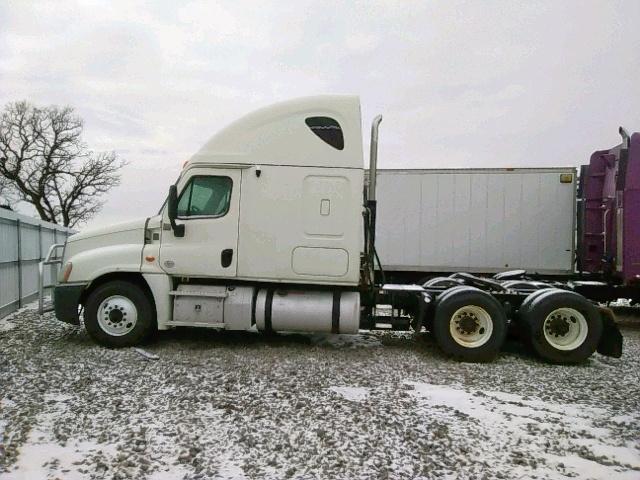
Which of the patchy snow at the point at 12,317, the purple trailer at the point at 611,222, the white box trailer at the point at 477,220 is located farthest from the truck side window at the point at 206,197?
the purple trailer at the point at 611,222

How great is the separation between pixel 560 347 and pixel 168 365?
17.2ft

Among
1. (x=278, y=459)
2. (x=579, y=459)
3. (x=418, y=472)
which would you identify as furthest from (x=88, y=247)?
(x=579, y=459)

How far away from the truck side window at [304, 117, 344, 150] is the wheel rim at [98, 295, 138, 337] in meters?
3.60

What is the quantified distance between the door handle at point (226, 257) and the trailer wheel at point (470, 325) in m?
3.00

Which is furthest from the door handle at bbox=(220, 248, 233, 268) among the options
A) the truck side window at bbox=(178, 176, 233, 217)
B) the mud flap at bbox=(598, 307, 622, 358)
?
the mud flap at bbox=(598, 307, 622, 358)

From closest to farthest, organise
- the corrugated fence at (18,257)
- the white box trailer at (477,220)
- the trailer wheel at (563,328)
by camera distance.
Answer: the trailer wheel at (563,328) < the corrugated fence at (18,257) < the white box trailer at (477,220)

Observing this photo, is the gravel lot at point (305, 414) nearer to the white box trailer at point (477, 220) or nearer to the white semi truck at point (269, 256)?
the white semi truck at point (269, 256)

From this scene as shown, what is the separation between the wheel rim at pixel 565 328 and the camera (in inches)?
279

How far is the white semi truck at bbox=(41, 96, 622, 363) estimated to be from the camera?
726 cm

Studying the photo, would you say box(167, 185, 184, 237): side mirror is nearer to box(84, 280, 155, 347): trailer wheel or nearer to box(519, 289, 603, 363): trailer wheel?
box(84, 280, 155, 347): trailer wheel

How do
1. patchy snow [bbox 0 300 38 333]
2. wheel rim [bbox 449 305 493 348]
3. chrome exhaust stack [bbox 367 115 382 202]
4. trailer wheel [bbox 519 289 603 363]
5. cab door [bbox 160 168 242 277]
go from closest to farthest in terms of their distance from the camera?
trailer wheel [bbox 519 289 603 363]
wheel rim [bbox 449 305 493 348]
cab door [bbox 160 168 242 277]
chrome exhaust stack [bbox 367 115 382 202]
patchy snow [bbox 0 300 38 333]

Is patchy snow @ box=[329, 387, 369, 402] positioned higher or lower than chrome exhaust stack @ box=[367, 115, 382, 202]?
lower

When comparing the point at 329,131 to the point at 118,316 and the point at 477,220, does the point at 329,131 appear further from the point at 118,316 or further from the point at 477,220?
the point at 477,220

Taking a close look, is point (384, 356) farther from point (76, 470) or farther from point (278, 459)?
point (76, 470)
